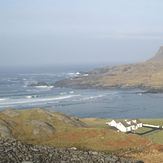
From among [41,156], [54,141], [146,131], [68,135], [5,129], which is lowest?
[146,131]

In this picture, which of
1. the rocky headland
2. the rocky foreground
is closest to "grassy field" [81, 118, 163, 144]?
the rocky headland

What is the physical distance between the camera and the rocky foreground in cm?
2016

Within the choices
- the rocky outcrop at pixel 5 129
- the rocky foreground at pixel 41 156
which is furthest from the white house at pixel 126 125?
the rocky foreground at pixel 41 156

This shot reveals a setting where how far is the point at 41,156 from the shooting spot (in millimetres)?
21453

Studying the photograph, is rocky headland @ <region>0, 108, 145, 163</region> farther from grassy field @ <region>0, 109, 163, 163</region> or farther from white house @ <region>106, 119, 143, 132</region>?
white house @ <region>106, 119, 143, 132</region>

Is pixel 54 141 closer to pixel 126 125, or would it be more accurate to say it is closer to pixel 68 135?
pixel 68 135

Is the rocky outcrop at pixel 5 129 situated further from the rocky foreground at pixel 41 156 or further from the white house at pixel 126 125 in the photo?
the white house at pixel 126 125

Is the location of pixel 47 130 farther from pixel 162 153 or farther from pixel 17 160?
pixel 17 160

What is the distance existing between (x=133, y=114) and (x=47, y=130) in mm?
60096

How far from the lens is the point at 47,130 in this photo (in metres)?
36.7

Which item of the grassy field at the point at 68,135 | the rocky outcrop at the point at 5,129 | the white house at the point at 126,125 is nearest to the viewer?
the grassy field at the point at 68,135

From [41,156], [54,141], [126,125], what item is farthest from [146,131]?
[41,156]

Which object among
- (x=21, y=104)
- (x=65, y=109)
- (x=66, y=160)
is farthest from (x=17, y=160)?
(x=21, y=104)

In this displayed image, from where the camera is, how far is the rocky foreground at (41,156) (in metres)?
20.2
